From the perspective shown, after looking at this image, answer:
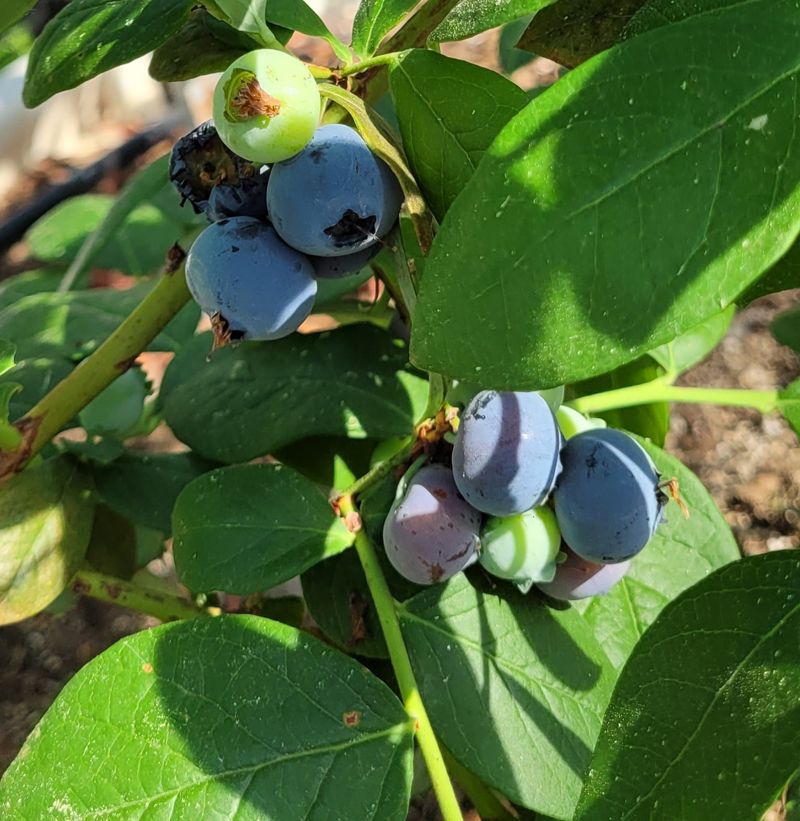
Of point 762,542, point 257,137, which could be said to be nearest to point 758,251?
point 257,137

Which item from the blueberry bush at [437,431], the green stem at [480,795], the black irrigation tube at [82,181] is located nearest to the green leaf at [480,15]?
the blueberry bush at [437,431]

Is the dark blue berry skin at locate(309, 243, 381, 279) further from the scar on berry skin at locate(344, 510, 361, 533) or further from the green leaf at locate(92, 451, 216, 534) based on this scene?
the green leaf at locate(92, 451, 216, 534)

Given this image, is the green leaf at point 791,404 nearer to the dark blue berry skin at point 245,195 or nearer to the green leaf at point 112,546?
the dark blue berry skin at point 245,195

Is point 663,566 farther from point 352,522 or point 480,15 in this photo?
point 480,15

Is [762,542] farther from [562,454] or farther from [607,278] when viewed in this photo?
[607,278]

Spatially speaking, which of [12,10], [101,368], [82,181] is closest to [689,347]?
[101,368]

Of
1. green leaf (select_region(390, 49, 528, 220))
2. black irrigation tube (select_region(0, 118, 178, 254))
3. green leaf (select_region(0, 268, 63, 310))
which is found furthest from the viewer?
black irrigation tube (select_region(0, 118, 178, 254))

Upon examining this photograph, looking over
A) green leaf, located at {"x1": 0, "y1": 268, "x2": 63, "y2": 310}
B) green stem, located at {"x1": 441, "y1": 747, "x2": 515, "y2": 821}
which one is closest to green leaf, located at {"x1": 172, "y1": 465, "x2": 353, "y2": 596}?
green stem, located at {"x1": 441, "y1": 747, "x2": 515, "y2": 821}
